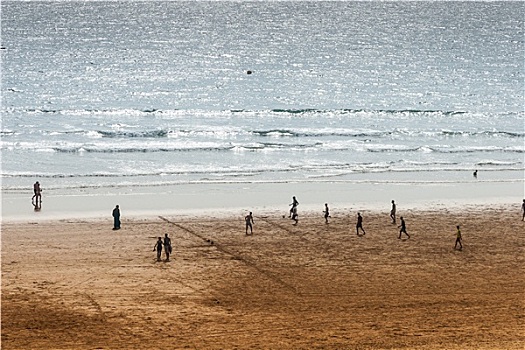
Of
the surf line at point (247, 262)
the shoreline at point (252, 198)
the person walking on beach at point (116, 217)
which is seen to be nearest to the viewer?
the surf line at point (247, 262)

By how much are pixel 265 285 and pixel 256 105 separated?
1997 inches

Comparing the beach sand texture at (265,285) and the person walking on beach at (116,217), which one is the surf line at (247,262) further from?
the person walking on beach at (116,217)

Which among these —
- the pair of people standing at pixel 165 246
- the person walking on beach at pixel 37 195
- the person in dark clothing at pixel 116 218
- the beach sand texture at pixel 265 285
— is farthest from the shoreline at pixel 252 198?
the pair of people standing at pixel 165 246

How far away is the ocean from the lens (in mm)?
47062

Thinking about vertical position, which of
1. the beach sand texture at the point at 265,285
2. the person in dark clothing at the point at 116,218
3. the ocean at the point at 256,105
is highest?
the ocean at the point at 256,105

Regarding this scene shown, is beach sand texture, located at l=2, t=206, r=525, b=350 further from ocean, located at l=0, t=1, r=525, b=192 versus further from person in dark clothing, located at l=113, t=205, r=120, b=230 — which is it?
ocean, located at l=0, t=1, r=525, b=192

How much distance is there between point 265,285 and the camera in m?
26.2

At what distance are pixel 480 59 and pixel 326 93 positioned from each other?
39.6 m

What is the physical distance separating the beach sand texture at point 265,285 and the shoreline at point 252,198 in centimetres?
176

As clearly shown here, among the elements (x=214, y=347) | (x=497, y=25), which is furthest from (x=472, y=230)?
(x=497, y=25)

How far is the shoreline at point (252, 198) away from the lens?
35.5 m

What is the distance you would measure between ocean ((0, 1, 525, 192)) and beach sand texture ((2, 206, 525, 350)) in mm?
10374

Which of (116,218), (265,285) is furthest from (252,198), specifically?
(265,285)

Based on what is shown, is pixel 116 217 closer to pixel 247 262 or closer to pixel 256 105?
pixel 247 262
